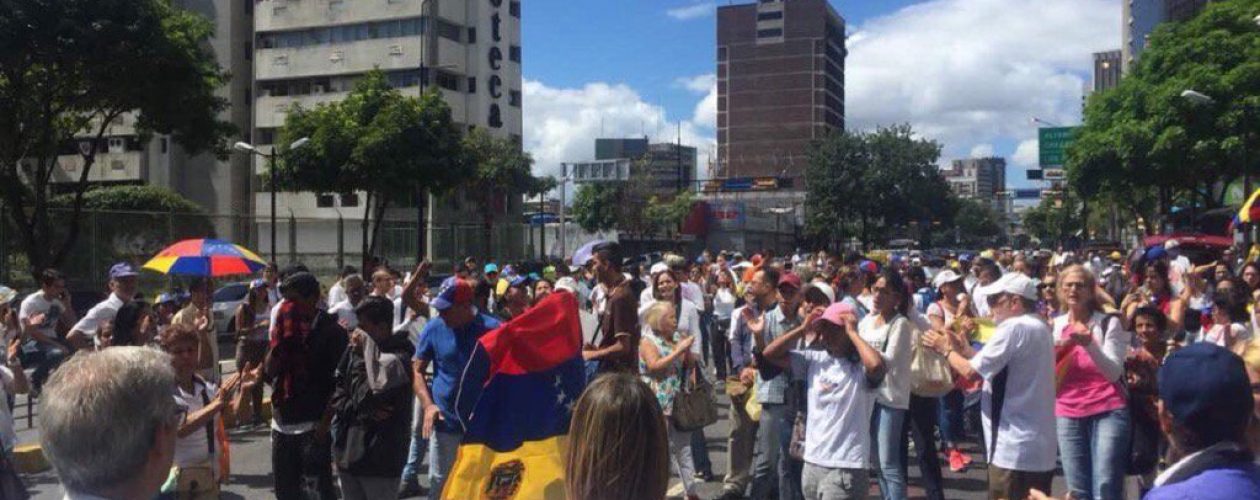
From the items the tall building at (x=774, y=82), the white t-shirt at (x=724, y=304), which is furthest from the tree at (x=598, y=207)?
the tall building at (x=774, y=82)

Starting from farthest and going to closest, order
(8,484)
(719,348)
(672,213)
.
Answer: (672,213), (719,348), (8,484)

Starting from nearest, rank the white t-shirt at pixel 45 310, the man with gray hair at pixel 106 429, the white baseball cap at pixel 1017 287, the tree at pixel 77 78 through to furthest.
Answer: the man with gray hair at pixel 106 429, the white baseball cap at pixel 1017 287, the white t-shirt at pixel 45 310, the tree at pixel 77 78

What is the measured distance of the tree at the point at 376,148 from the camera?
3469cm

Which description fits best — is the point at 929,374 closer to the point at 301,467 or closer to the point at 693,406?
the point at 693,406

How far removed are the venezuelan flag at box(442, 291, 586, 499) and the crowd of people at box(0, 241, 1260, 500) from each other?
51cm

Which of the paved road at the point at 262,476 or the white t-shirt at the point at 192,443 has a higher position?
the white t-shirt at the point at 192,443

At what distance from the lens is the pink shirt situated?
6141 mm

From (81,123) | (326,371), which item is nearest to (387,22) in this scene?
(81,123)

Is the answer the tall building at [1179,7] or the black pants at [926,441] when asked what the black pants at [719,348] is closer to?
the black pants at [926,441]

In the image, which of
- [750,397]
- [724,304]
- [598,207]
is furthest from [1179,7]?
[750,397]

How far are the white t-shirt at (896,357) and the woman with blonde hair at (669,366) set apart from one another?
1.63 meters

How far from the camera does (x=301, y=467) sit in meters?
6.16

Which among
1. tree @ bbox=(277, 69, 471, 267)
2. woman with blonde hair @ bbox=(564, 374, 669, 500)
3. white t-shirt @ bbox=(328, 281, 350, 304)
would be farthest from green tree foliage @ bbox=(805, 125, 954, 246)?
woman with blonde hair @ bbox=(564, 374, 669, 500)

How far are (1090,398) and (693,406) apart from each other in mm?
2730
